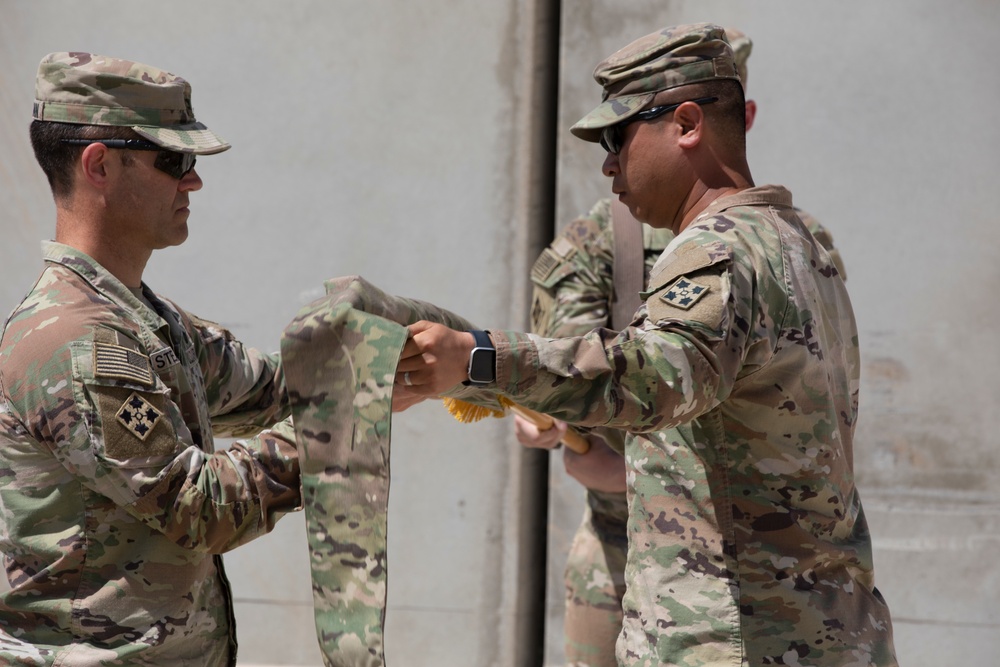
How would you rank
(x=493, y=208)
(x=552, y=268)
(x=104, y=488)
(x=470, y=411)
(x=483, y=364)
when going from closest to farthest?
(x=483, y=364) → (x=104, y=488) → (x=470, y=411) → (x=552, y=268) → (x=493, y=208)

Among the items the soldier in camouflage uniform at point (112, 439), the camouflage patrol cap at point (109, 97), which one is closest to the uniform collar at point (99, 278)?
the soldier in camouflage uniform at point (112, 439)

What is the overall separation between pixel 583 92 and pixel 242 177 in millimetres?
1354

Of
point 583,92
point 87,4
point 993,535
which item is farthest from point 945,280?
point 87,4

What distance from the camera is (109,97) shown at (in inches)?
80.4

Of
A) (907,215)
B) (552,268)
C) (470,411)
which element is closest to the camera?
(470,411)

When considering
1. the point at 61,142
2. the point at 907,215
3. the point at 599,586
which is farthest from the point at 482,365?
the point at 907,215

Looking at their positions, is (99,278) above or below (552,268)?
below

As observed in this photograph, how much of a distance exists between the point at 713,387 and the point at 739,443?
0.73 feet

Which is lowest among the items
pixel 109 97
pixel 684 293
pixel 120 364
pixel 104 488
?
pixel 104 488

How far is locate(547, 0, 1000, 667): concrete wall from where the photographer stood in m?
3.83

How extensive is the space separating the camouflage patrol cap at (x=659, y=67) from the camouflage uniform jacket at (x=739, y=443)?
0.25 metres

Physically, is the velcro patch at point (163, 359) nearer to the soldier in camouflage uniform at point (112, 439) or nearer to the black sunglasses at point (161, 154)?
the soldier in camouflage uniform at point (112, 439)

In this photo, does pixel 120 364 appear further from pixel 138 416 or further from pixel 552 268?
pixel 552 268

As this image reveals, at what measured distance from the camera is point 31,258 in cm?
422
